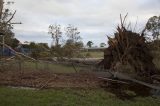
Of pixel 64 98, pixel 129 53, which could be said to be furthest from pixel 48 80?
pixel 129 53

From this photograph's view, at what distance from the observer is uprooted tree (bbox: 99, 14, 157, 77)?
16.6 meters

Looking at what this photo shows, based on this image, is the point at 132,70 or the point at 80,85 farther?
the point at 132,70

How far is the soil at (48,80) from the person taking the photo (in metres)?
13.9

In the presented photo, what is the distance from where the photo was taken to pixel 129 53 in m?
16.9

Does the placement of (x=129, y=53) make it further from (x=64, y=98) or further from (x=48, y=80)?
(x=64, y=98)

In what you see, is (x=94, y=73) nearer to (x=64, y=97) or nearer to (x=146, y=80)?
(x=146, y=80)

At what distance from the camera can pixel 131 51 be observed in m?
17.0

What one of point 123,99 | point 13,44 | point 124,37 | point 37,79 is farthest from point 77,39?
point 123,99

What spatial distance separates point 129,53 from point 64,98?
6.57 metres

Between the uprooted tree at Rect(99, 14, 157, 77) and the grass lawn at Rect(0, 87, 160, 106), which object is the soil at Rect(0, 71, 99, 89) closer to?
the grass lawn at Rect(0, 87, 160, 106)

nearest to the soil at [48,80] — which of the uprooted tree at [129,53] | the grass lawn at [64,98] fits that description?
the grass lawn at [64,98]

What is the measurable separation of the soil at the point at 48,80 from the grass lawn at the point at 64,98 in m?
1.10

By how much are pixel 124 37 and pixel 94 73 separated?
291 centimetres

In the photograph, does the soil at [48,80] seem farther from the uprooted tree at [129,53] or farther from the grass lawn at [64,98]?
the uprooted tree at [129,53]
